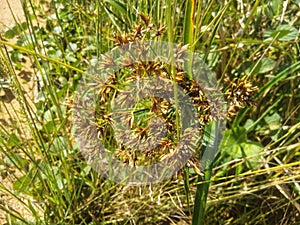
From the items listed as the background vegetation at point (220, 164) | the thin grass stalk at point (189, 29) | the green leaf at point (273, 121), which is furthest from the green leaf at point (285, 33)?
the thin grass stalk at point (189, 29)

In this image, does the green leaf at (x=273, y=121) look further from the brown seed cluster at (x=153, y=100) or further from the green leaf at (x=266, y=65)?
the brown seed cluster at (x=153, y=100)

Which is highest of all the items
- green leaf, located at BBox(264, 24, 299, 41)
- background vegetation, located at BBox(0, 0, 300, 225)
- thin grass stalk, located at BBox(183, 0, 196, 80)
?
thin grass stalk, located at BBox(183, 0, 196, 80)

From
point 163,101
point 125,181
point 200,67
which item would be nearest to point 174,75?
point 163,101

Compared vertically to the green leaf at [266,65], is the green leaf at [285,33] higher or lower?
higher

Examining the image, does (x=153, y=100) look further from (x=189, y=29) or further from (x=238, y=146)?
(x=238, y=146)

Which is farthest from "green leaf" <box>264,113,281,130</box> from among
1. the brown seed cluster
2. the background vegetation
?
the brown seed cluster

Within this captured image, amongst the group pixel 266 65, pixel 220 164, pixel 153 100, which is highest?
pixel 153 100

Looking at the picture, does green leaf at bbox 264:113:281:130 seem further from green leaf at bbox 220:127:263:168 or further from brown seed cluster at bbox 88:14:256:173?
brown seed cluster at bbox 88:14:256:173

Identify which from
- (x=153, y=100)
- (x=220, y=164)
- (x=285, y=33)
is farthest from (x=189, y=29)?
(x=220, y=164)

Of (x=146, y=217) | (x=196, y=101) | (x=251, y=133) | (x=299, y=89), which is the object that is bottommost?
(x=146, y=217)

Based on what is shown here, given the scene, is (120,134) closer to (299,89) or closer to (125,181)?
(125,181)

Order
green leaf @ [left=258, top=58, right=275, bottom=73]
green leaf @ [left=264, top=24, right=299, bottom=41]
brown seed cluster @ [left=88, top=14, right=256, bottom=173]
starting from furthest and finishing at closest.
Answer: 1. green leaf @ [left=258, top=58, right=275, bottom=73]
2. green leaf @ [left=264, top=24, right=299, bottom=41]
3. brown seed cluster @ [left=88, top=14, right=256, bottom=173]
